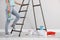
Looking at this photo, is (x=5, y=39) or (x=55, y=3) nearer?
(x=5, y=39)

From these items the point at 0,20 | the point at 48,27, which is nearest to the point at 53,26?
the point at 48,27

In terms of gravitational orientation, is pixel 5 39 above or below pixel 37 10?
below

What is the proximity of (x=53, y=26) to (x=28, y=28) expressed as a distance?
22.8 inches

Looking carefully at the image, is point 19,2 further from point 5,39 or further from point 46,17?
point 5,39

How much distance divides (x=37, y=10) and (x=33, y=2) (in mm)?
206

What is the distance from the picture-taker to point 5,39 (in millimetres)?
3170

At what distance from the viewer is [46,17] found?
4082 mm

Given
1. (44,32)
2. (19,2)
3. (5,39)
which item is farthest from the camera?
(19,2)

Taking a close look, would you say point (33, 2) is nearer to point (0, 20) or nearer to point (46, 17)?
point (46, 17)

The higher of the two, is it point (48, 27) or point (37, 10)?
point (37, 10)

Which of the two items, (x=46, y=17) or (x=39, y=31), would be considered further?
(x=46, y=17)

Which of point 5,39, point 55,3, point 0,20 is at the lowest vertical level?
point 5,39

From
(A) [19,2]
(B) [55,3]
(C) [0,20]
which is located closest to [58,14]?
(B) [55,3]

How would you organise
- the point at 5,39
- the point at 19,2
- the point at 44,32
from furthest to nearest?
the point at 19,2
the point at 44,32
the point at 5,39
